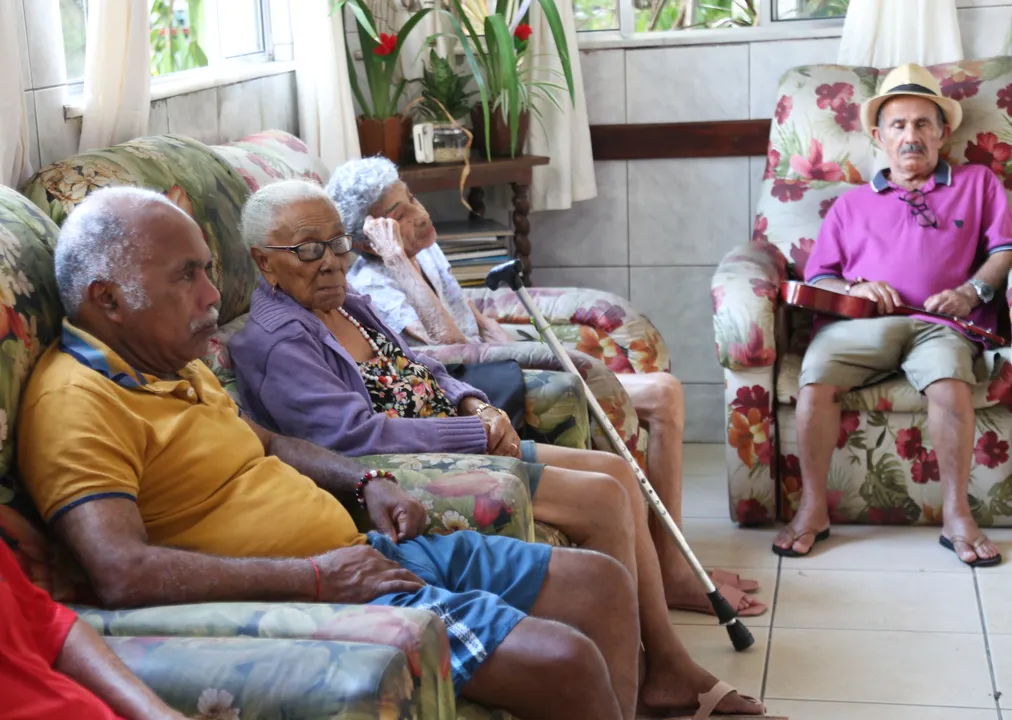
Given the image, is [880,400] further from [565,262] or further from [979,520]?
[565,262]

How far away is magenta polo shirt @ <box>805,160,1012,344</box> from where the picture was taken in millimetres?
3621

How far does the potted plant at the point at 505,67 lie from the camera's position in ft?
12.4

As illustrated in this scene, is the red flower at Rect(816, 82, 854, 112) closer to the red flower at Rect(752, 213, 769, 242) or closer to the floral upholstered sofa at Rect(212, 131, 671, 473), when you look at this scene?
the red flower at Rect(752, 213, 769, 242)

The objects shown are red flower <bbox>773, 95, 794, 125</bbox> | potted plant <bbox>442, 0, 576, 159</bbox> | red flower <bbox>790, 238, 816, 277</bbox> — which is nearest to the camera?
potted plant <bbox>442, 0, 576, 159</bbox>

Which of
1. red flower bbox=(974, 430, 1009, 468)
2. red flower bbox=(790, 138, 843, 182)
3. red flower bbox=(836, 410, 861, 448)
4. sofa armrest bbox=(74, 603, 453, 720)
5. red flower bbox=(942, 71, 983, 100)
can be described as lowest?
red flower bbox=(974, 430, 1009, 468)

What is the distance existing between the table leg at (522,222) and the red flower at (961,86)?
130cm

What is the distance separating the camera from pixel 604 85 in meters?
4.38

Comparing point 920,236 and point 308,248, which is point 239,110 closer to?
point 308,248

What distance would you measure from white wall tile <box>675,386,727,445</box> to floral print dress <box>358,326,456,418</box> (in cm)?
200

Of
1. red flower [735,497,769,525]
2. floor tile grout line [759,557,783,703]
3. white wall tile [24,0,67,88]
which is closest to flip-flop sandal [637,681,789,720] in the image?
floor tile grout line [759,557,783,703]

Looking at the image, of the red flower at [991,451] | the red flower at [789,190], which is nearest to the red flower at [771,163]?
the red flower at [789,190]

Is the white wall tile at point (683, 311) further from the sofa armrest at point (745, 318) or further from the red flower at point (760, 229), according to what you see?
the sofa armrest at point (745, 318)

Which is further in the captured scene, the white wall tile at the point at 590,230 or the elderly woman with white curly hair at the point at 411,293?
the white wall tile at the point at 590,230

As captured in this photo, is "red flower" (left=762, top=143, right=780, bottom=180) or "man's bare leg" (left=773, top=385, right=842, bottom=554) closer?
"man's bare leg" (left=773, top=385, right=842, bottom=554)
